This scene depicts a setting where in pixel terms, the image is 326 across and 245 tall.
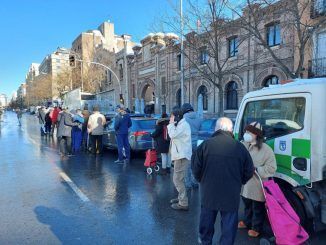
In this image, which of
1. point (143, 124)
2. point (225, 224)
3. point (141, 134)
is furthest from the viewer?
point (143, 124)

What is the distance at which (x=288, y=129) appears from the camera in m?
4.12

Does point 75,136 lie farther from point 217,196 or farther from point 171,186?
point 217,196

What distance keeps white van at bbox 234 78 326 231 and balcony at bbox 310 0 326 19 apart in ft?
32.9

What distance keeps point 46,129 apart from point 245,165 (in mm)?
17625

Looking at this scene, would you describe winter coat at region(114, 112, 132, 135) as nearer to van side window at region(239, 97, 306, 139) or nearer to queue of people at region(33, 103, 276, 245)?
queue of people at region(33, 103, 276, 245)

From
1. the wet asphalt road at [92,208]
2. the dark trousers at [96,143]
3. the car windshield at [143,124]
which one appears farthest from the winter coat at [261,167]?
the dark trousers at [96,143]

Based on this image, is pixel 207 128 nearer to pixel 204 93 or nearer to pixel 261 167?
pixel 261 167

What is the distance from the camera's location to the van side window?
157 inches

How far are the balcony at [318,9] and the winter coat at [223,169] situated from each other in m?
11.3

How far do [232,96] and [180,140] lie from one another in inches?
702

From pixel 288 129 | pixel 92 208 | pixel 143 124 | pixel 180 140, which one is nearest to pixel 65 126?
pixel 143 124

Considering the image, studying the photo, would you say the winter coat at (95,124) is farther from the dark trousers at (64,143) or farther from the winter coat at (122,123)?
the winter coat at (122,123)

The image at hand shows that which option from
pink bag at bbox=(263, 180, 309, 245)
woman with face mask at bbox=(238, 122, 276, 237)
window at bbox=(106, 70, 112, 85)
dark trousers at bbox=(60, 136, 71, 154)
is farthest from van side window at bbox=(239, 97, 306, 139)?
window at bbox=(106, 70, 112, 85)

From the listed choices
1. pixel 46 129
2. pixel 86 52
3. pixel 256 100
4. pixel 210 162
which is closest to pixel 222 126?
pixel 210 162
